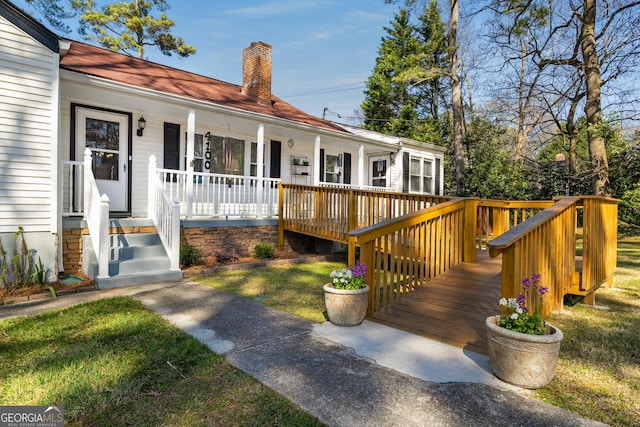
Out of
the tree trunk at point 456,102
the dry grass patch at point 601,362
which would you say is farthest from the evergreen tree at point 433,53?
the dry grass patch at point 601,362

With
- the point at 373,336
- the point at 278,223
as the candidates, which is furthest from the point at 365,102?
the point at 373,336

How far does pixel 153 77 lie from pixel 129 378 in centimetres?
834

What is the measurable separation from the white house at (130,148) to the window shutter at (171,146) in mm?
25

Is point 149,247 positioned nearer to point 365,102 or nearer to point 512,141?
point 365,102

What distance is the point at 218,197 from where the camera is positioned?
7.91 metres

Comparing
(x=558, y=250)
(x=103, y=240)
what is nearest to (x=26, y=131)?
(x=103, y=240)

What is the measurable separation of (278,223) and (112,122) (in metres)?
4.31

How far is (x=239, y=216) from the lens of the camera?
8547 millimetres

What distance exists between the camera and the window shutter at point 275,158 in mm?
10977

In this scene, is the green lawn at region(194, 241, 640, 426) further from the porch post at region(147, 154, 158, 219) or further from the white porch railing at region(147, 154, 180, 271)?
the porch post at region(147, 154, 158, 219)

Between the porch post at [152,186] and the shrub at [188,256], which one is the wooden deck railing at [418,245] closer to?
the shrub at [188,256]

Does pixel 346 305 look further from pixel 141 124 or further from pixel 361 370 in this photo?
pixel 141 124

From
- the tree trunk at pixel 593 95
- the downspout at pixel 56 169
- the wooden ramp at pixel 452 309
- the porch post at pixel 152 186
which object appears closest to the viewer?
the wooden ramp at pixel 452 309

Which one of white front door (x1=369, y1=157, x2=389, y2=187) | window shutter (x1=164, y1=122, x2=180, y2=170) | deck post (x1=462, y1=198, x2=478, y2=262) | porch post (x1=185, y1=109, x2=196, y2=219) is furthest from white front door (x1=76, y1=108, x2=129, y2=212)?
white front door (x1=369, y1=157, x2=389, y2=187)
